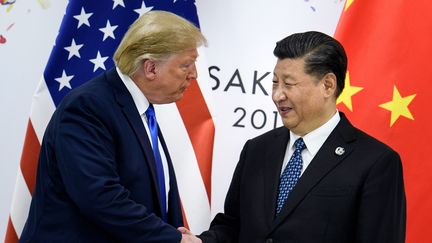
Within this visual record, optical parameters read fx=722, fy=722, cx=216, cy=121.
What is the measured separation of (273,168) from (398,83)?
0.79 metres

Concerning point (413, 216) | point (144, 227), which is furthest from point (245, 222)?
point (413, 216)

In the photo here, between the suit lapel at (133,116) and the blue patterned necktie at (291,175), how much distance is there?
34 cm

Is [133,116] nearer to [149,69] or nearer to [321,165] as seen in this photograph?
[149,69]

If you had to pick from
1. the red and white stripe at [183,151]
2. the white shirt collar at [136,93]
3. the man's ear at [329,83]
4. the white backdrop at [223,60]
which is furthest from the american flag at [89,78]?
the man's ear at [329,83]

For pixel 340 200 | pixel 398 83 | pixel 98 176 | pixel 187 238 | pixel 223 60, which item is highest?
pixel 223 60

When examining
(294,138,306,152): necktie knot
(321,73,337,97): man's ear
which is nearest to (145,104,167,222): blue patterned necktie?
(294,138,306,152): necktie knot

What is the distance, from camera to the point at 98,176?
185 centimetres

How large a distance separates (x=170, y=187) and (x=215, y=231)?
0.64ft

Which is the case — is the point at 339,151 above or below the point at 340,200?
above

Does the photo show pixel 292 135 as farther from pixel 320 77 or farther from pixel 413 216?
pixel 413 216

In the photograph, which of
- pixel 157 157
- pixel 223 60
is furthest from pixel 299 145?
pixel 223 60

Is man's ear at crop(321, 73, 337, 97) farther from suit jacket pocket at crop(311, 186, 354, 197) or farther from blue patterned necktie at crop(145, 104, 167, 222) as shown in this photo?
blue patterned necktie at crop(145, 104, 167, 222)

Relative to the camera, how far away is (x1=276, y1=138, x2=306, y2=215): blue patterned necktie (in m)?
1.97

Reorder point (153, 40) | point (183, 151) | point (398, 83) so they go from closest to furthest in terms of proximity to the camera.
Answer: point (153, 40)
point (398, 83)
point (183, 151)
